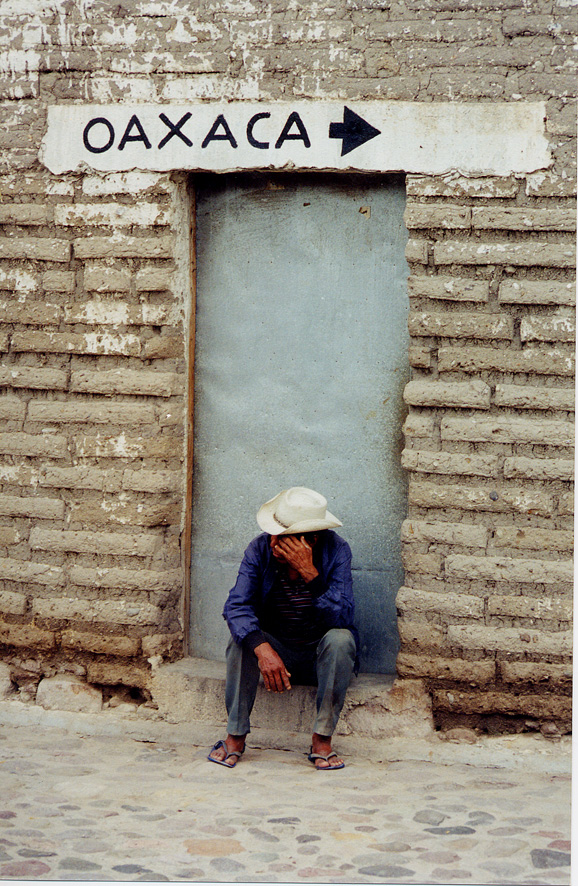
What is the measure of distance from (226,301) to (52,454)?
1215 millimetres


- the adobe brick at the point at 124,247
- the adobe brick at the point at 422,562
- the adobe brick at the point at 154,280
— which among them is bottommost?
the adobe brick at the point at 422,562

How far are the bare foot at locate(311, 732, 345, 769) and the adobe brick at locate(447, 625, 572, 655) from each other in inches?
29.3

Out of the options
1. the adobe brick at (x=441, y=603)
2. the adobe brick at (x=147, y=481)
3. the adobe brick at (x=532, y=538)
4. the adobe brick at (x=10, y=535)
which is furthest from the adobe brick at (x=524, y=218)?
the adobe brick at (x=10, y=535)

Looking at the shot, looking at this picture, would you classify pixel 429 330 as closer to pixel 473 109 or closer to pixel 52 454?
pixel 473 109

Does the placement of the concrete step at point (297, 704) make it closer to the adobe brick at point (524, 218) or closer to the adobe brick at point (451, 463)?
the adobe brick at point (451, 463)

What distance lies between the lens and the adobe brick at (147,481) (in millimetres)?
4609

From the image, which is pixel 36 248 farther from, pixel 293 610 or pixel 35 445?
pixel 293 610

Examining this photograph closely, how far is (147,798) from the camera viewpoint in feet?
12.7

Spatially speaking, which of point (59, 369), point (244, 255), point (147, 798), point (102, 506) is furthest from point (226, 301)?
point (147, 798)

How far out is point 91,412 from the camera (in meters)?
4.65

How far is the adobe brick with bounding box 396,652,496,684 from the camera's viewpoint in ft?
14.1

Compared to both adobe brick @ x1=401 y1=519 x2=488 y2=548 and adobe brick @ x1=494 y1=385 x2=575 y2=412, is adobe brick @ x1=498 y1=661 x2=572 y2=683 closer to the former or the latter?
adobe brick @ x1=401 y1=519 x2=488 y2=548

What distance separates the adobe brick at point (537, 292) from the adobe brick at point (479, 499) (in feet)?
2.90

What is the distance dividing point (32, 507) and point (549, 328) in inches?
108
